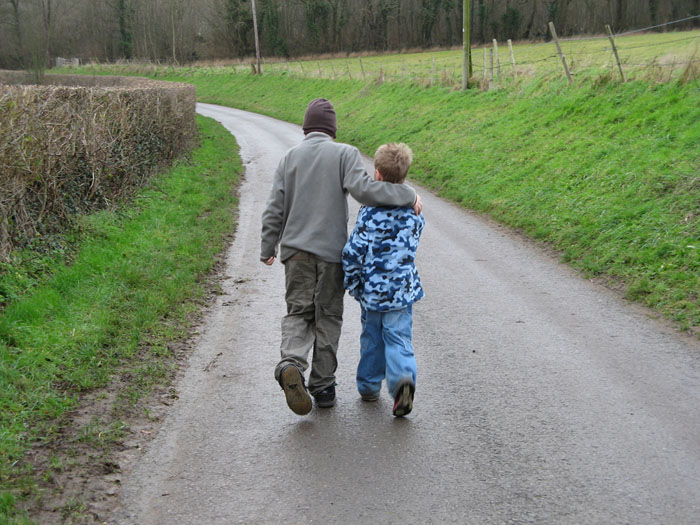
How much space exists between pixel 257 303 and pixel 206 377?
2.00m

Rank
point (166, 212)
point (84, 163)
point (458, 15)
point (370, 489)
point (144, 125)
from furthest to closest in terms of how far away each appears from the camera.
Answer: point (458, 15) → point (144, 125) → point (166, 212) → point (84, 163) → point (370, 489)

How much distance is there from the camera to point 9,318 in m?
5.82

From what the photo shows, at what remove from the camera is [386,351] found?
4.49 m

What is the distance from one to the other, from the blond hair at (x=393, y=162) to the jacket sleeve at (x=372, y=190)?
0.27 ft

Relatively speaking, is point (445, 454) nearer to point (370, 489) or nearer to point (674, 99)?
point (370, 489)

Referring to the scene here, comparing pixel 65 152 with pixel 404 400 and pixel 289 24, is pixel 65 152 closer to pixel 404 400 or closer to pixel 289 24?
pixel 404 400

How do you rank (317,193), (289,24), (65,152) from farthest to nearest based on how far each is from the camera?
1. (289,24)
2. (65,152)
3. (317,193)

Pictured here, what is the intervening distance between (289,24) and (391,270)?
214 feet

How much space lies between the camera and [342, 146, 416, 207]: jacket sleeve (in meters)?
4.34

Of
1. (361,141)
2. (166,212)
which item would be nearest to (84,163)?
(166,212)

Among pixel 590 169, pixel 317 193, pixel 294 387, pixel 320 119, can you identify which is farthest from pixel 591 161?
pixel 294 387

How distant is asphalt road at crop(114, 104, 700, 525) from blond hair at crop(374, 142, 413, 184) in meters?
1.67

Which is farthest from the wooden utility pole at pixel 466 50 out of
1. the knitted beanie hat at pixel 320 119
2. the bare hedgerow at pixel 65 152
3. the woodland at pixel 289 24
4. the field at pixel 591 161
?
the woodland at pixel 289 24

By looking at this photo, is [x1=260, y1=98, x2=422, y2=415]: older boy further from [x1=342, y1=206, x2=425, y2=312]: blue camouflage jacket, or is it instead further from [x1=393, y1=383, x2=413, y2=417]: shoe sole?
[x1=393, y1=383, x2=413, y2=417]: shoe sole
